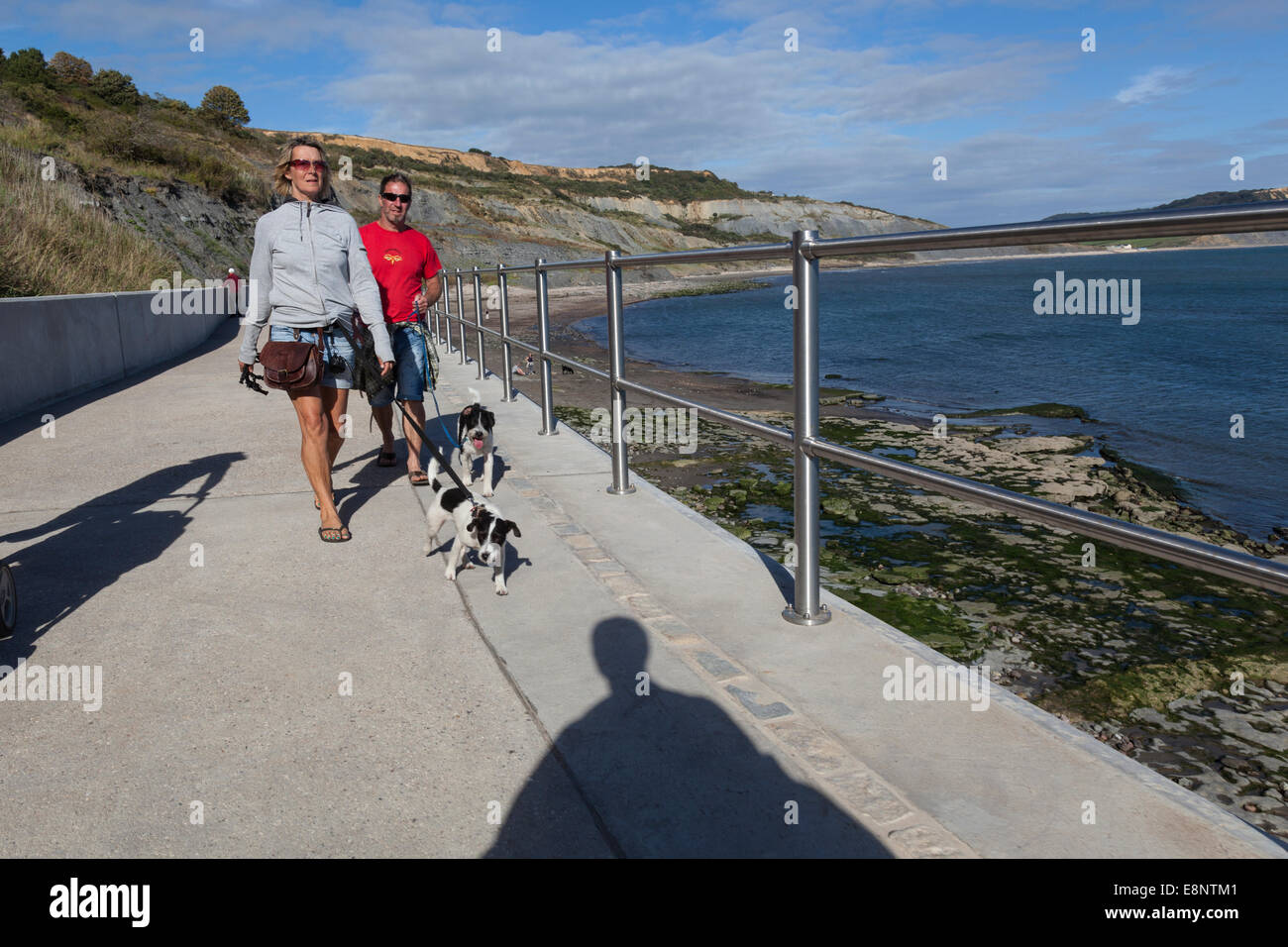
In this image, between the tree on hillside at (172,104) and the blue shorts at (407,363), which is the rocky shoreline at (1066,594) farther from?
the tree on hillside at (172,104)

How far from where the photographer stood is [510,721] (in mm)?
2779

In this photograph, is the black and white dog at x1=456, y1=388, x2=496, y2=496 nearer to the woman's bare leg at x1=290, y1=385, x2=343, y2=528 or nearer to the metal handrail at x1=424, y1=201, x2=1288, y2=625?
the metal handrail at x1=424, y1=201, x2=1288, y2=625

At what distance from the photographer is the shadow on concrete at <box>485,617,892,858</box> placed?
2.17m

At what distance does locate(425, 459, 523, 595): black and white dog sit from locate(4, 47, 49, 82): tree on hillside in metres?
40.8

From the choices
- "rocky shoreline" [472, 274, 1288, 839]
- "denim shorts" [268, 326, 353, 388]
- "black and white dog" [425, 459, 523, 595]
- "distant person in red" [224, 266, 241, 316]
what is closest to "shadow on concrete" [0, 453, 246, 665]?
"denim shorts" [268, 326, 353, 388]

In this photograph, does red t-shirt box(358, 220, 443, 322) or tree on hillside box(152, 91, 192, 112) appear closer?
red t-shirt box(358, 220, 443, 322)

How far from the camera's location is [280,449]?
692 cm

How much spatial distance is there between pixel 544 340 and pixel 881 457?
14.8 feet

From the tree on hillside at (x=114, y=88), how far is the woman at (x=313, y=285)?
42.8 m

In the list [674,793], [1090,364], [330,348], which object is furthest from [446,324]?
[1090,364]

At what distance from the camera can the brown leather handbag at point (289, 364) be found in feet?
14.5
